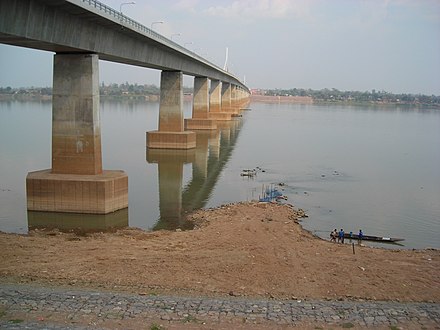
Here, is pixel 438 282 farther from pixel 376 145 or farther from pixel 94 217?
pixel 376 145

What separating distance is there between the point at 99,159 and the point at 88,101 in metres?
2.67

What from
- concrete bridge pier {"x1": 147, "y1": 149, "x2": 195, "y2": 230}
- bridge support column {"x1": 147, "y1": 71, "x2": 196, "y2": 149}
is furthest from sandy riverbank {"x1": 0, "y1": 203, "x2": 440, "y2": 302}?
bridge support column {"x1": 147, "y1": 71, "x2": 196, "y2": 149}

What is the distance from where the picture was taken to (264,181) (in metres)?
31.5

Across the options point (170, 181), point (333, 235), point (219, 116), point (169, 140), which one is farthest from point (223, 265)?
point (219, 116)

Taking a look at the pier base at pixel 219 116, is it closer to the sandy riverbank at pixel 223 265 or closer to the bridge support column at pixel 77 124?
the bridge support column at pixel 77 124

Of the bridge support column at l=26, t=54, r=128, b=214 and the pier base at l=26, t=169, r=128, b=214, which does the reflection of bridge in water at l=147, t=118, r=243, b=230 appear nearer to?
the pier base at l=26, t=169, r=128, b=214

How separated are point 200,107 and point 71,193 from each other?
4749 cm

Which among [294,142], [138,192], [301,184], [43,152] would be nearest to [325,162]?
[301,184]

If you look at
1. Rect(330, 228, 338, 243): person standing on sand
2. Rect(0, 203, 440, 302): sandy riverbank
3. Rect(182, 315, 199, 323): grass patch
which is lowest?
Rect(330, 228, 338, 243): person standing on sand

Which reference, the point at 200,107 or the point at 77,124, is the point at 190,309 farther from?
the point at 200,107

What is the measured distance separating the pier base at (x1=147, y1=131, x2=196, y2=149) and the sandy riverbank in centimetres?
2605

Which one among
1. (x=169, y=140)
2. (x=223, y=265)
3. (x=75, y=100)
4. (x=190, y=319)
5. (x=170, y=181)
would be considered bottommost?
(x=170, y=181)

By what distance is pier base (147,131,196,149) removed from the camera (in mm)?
44156

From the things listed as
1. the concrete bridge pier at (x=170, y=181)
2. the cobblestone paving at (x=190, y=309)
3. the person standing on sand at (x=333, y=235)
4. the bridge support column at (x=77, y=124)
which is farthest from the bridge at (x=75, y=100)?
the cobblestone paving at (x=190, y=309)
